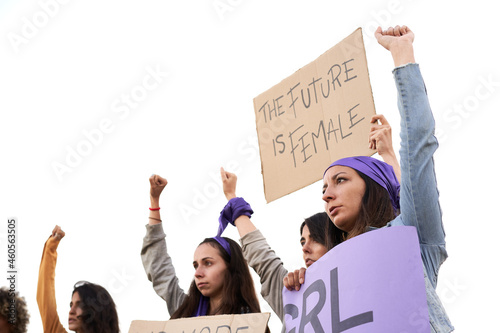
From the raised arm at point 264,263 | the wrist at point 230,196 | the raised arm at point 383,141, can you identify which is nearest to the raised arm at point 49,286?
the wrist at point 230,196

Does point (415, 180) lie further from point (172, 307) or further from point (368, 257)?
point (172, 307)

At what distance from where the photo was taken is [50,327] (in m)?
3.49

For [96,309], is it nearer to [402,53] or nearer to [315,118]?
[315,118]

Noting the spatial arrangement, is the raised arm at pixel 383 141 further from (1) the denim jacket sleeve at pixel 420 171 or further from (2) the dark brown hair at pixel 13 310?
(2) the dark brown hair at pixel 13 310

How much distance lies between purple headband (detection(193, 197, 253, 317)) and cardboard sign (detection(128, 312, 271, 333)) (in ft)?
1.04

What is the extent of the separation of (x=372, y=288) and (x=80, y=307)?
2244 mm

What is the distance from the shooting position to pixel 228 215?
3062mm

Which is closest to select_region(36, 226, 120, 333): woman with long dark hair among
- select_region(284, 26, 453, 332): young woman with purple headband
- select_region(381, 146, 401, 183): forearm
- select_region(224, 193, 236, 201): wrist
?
select_region(224, 193, 236, 201): wrist

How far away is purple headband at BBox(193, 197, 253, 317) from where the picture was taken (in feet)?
9.82

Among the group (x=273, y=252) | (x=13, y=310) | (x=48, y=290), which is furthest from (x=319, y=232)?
(x=13, y=310)

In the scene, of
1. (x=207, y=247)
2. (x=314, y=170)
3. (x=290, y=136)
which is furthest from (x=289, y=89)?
(x=207, y=247)

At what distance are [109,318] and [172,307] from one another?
0.41m

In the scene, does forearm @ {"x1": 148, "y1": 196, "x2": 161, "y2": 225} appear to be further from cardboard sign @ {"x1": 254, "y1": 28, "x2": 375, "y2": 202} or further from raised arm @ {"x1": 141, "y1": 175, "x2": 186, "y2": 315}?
cardboard sign @ {"x1": 254, "y1": 28, "x2": 375, "y2": 202}

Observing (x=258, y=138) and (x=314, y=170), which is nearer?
(x=314, y=170)
